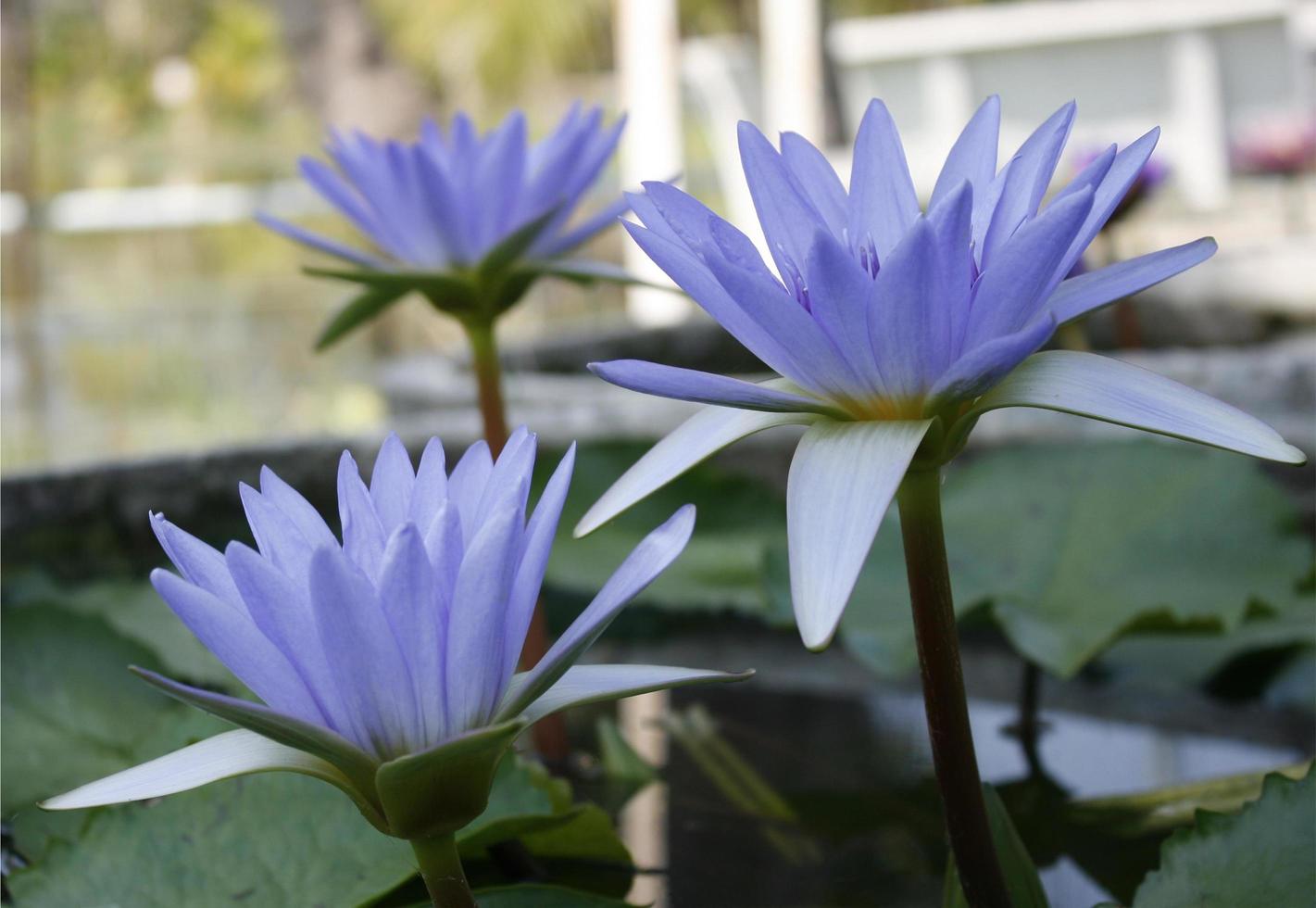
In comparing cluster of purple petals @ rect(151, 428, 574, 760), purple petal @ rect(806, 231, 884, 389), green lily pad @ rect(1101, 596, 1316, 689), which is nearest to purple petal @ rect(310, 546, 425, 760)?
cluster of purple petals @ rect(151, 428, 574, 760)

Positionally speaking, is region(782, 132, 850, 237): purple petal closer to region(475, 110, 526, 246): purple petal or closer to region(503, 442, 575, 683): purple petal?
region(503, 442, 575, 683): purple petal

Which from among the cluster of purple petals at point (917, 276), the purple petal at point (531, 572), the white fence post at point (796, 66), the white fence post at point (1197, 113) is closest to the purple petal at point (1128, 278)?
the cluster of purple petals at point (917, 276)

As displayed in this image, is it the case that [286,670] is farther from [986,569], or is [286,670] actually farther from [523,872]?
[986,569]

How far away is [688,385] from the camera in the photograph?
0.81 ft

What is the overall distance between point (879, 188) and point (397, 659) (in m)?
0.16

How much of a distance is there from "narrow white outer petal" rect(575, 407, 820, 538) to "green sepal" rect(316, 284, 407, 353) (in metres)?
0.26

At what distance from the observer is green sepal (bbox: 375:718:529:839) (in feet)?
0.73

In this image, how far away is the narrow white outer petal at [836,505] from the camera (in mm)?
223

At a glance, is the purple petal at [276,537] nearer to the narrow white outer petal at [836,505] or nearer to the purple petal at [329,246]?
the narrow white outer petal at [836,505]

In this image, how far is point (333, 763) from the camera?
0.24 meters

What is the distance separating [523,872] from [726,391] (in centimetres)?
19

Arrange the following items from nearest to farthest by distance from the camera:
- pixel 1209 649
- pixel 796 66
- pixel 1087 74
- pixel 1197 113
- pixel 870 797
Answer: pixel 870 797 < pixel 1209 649 < pixel 796 66 < pixel 1197 113 < pixel 1087 74

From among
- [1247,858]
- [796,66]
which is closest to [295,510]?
[1247,858]

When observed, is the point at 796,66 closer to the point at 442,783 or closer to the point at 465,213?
the point at 465,213
